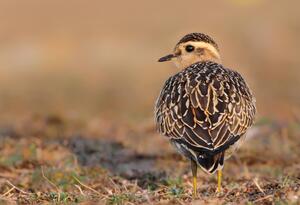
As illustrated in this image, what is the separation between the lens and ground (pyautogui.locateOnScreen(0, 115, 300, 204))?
9.07 meters

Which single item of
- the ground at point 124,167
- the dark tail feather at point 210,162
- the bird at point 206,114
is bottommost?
the ground at point 124,167

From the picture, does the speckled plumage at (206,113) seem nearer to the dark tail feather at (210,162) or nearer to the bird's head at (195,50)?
the dark tail feather at (210,162)

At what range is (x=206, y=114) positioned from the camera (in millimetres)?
9602

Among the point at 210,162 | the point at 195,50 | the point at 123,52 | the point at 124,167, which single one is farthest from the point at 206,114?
the point at 123,52

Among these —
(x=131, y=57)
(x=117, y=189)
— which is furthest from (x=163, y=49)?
(x=117, y=189)

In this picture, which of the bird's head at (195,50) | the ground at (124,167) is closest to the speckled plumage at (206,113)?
the ground at (124,167)

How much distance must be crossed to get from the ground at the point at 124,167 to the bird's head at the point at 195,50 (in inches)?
60.9

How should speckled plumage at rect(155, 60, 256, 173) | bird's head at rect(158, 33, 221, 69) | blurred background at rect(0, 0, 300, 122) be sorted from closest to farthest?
speckled plumage at rect(155, 60, 256, 173)
bird's head at rect(158, 33, 221, 69)
blurred background at rect(0, 0, 300, 122)

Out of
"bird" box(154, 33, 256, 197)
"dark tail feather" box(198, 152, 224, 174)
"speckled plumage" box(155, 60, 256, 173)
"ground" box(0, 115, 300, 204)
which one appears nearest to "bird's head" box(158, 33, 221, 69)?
"bird" box(154, 33, 256, 197)

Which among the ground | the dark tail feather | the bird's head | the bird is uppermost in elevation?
the bird's head

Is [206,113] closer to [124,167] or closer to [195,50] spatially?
[195,50]

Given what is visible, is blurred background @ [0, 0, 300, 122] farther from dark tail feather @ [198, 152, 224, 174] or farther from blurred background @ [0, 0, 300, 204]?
dark tail feather @ [198, 152, 224, 174]

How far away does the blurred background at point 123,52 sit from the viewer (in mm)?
21906

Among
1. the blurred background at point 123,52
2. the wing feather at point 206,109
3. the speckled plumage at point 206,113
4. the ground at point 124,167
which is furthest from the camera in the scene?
the blurred background at point 123,52
